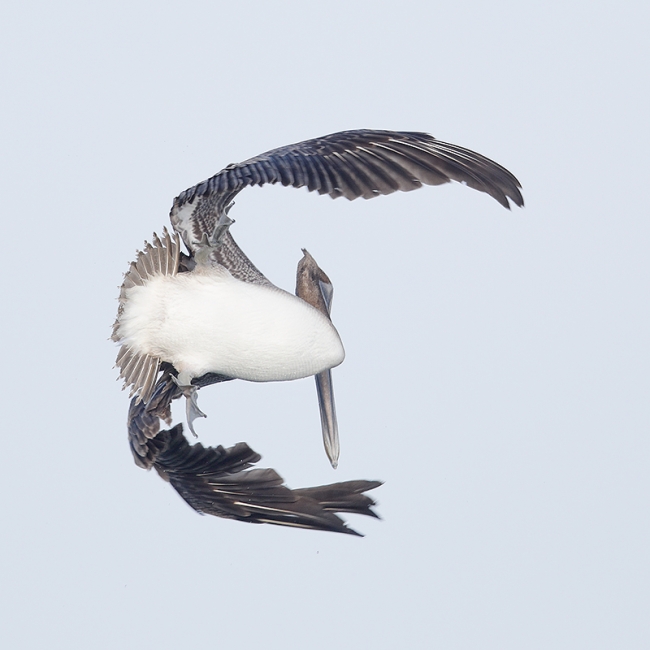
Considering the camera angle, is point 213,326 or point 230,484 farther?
point 230,484

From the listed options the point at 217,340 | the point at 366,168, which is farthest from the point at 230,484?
the point at 366,168

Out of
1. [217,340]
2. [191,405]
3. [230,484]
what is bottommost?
[230,484]

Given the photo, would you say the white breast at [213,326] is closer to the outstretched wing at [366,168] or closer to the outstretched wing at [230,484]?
the outstretched wing at [230,484]

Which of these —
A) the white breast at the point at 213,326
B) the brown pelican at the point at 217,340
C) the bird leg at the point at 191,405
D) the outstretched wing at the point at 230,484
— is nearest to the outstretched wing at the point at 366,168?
the brown pelican at the point at 217,340

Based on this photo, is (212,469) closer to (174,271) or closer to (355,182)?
(174,271)

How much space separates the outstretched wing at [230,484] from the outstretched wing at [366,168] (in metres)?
1.58

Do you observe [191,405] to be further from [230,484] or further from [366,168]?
[366,168]

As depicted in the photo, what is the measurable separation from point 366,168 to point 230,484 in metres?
2.23

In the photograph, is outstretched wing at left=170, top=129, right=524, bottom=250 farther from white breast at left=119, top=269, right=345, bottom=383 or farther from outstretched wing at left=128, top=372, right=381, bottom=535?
outstretched wing at left=128, top=372, right=381, bottom=535

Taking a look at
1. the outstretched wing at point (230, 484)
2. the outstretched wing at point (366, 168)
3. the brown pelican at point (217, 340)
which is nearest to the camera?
the outstretched wing at point (366, 168)

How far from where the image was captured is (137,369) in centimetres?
768

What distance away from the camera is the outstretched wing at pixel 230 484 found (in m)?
7.65

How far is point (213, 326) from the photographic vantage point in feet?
24.9

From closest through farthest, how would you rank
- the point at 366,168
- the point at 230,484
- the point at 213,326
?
the point at 366,168 < the point at 213,326 < the point at 230,484
